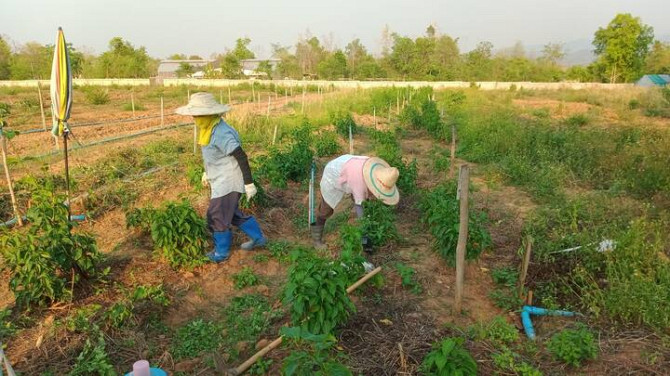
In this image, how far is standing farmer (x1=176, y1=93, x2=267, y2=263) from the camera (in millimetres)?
4320

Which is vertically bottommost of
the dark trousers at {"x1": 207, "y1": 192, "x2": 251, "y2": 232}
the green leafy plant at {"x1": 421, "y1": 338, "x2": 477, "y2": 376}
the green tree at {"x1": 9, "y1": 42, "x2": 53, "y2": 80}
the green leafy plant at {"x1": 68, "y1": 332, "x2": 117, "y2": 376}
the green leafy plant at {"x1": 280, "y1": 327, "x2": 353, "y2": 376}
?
the green leafy plant at {"x1": 68, "y1": 332, "x2": 117, "y2": 376}

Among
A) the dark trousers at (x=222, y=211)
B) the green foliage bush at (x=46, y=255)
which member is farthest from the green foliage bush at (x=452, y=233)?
the green foliage bush at (x=46, y=255)

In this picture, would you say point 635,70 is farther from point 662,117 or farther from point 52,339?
point 52,339

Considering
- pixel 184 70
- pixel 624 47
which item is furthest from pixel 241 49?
pixel 624 47

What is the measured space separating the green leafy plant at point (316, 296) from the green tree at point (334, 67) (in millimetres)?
45537

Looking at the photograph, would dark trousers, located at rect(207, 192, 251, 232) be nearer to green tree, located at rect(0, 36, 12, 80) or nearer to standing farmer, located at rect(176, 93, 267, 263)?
standing farmer, located at rect(176, 93, 267, 263)

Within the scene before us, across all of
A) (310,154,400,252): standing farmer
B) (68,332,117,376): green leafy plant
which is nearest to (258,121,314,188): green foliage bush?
(310,154,400,252): standing farmer

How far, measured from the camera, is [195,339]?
11.1 ft

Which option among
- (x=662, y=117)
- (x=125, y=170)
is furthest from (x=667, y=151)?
(x=662, y=117)

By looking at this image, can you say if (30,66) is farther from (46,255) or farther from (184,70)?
(46,255)

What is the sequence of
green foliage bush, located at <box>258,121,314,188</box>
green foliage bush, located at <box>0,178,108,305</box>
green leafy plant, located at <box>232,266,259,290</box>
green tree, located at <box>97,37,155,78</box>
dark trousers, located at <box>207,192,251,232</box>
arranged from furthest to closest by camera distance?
green tree, located at <box>97,37,155,78</box>
green foliage bush, located at <box>258,121,314,188</box>
dark trousers, located at <box>207,192,251,232</box>
green leafy plant, located at <box>232,266,259,290</box>
green foliage bush, located at <box>0,178,108,305</box>

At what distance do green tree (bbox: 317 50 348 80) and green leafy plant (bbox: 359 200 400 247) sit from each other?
43.8 meters

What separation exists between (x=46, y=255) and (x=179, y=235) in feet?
3.68

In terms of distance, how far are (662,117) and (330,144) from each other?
14.7 meters
